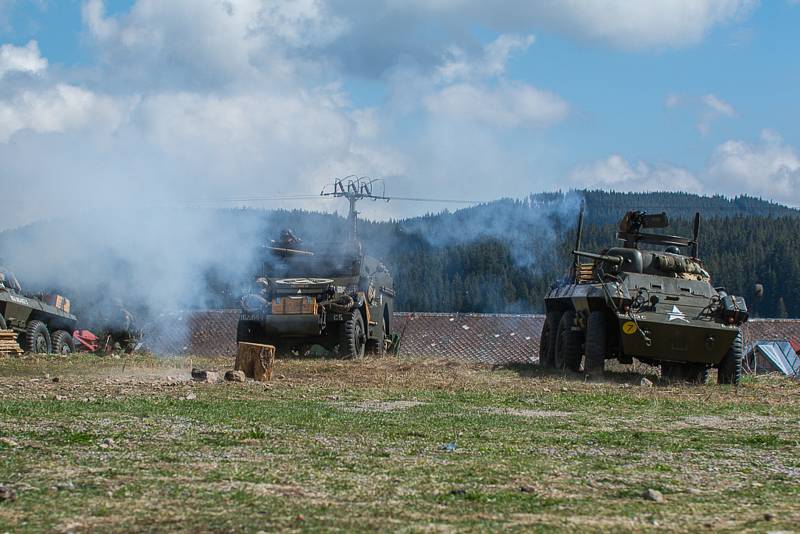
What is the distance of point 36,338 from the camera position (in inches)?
957

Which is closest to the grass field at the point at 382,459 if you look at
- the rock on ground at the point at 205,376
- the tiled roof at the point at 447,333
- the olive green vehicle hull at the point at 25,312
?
the rock on ground at the point at 205,376

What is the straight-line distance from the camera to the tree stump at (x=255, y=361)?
16375mm

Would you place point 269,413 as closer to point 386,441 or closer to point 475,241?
point 386,441

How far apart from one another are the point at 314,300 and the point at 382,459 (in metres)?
14.9

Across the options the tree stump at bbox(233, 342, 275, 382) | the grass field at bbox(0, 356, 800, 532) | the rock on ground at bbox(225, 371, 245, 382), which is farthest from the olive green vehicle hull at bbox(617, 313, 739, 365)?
the rock on ground at bbox(225, 371, 245, 382)

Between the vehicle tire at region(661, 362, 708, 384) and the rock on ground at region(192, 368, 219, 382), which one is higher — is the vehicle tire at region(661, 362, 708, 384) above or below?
above

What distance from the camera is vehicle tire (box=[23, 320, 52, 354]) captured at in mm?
23984

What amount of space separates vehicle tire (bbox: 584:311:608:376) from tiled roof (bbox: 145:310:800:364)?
64.7 feet

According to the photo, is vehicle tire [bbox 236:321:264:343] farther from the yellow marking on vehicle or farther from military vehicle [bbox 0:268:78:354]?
the yellow marking on vehicle

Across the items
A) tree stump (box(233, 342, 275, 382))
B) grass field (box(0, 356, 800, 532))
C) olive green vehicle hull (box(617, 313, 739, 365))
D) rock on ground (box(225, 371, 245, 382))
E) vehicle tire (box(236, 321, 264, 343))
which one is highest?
olive green vehicle hull (box(617, 313, 739, 365))

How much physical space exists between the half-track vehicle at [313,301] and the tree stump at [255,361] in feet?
20.4

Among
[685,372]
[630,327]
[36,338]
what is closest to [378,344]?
[36,338]

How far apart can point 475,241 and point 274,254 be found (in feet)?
36.3

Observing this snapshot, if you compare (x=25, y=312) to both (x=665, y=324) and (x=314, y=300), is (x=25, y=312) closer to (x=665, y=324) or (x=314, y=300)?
(x=314, y=300)
